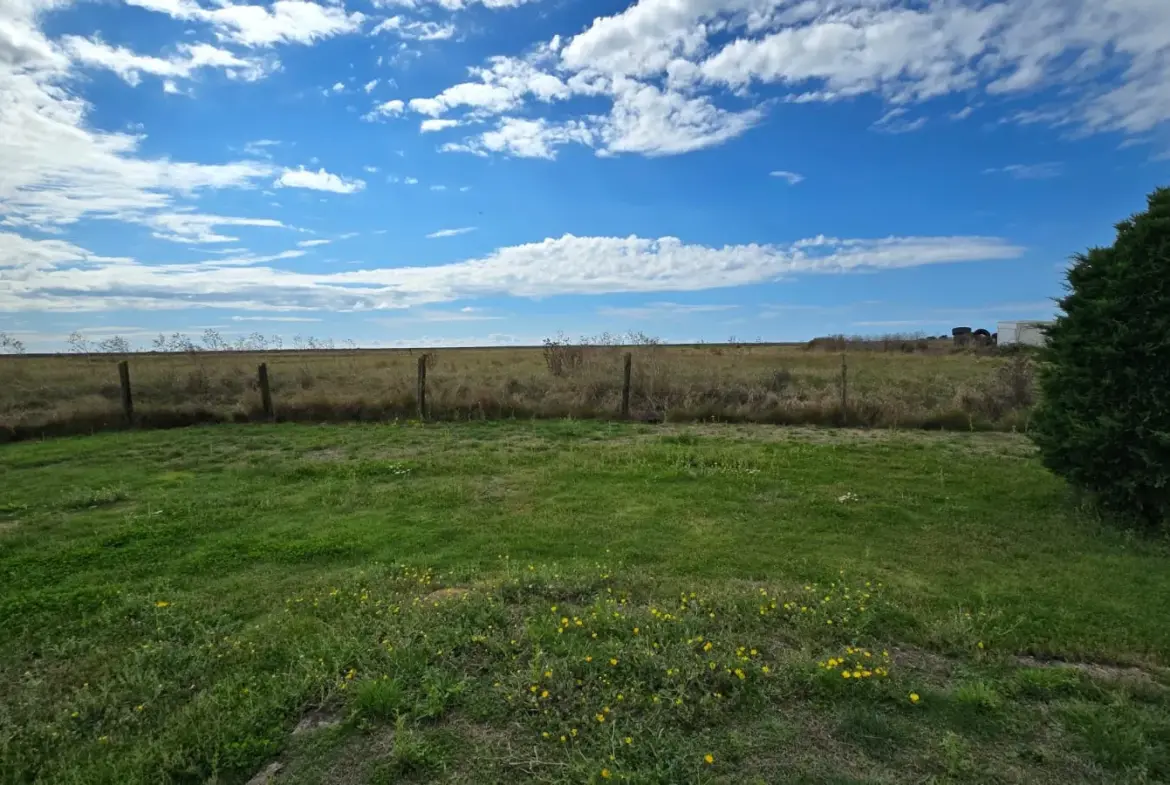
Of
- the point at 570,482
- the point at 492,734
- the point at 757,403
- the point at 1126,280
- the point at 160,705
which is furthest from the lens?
the point at 757,403

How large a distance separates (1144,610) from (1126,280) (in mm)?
3377

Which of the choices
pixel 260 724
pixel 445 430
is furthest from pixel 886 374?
pixel 260 724

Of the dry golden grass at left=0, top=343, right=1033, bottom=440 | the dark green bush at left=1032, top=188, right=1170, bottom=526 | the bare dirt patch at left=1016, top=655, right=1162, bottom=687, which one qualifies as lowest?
the bare dirt patch at left=1016, top=655, right=1162, bottom=687

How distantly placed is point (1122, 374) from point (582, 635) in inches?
229

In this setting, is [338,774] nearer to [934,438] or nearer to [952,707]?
[952,707]

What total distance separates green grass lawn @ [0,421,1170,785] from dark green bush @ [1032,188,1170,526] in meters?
0.55

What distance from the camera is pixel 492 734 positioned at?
117 inches

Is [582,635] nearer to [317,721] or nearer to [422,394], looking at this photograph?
[317,721]

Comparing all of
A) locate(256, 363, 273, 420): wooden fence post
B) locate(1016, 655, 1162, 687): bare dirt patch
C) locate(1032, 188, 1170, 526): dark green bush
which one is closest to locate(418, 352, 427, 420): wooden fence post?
locate(256, 363, 273, 420): wooden fence post

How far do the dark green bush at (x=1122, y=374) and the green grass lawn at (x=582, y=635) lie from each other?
55 cm

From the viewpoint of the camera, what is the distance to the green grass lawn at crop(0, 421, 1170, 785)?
2848 mm

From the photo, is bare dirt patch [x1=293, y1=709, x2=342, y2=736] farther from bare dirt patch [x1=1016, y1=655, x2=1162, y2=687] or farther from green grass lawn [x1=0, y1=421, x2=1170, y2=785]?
bare dirt patch [x1=1016, y1=655, x2=1162, y2=687]

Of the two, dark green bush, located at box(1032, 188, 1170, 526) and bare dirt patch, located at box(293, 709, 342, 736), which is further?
dark green bush, located at box(1032, 188, 1170, 526)

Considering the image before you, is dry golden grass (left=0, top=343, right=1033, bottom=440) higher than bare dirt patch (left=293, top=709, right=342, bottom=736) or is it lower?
higher
